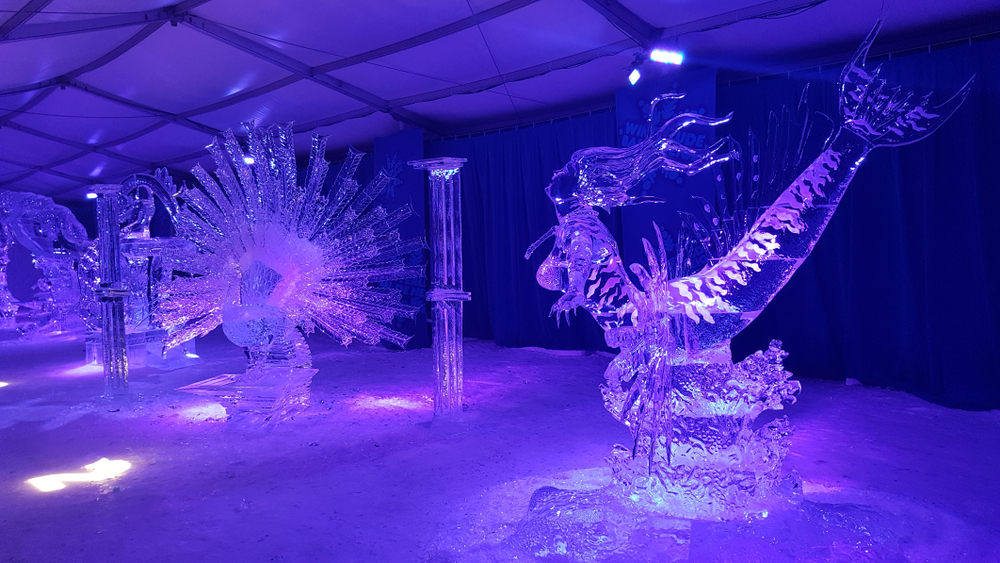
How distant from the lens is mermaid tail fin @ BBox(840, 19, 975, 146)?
204cm

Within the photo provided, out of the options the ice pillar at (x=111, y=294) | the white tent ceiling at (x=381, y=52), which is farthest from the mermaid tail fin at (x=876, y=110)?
the ice pillar at (x=111, y=294)

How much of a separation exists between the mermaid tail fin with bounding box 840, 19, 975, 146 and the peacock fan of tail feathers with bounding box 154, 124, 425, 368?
8.29ft

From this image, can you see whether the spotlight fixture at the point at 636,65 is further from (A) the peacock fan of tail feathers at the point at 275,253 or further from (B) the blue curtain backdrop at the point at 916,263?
(A) the peacock fan of tail feathers at the point at 275,253

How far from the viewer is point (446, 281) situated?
386 centimetres

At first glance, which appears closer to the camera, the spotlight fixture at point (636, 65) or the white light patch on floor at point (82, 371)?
the spotlight fixture at point (636, 65)

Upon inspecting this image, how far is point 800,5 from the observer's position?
3.78 meters

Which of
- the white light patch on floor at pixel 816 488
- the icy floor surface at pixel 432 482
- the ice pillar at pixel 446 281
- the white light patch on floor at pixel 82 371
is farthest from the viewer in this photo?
the white light patch on floor at pixel 82 371

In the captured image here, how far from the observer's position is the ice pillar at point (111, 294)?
183 inches

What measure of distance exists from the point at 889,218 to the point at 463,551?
405 cm

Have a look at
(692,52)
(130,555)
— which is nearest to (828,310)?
(692,52)

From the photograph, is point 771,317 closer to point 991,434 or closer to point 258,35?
point 991,434

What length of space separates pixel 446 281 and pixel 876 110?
2474 mm

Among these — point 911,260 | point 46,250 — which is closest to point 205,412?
point 911,260

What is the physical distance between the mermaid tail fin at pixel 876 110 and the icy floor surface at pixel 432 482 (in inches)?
51.9
